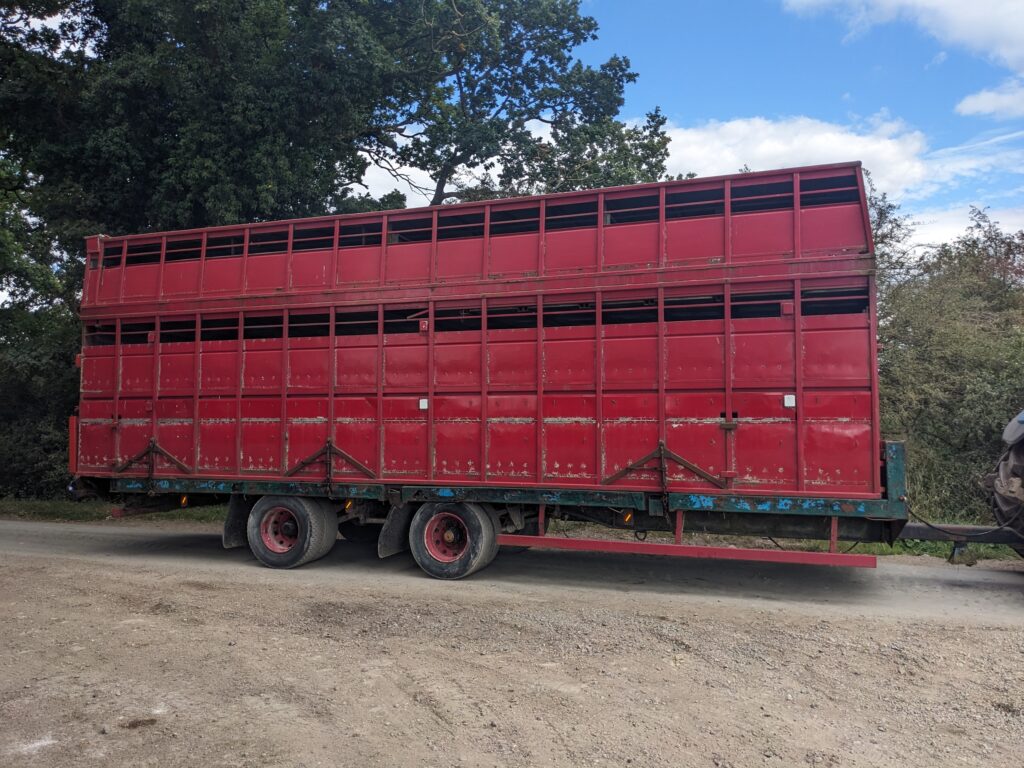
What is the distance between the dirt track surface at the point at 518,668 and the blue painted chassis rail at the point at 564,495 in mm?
895

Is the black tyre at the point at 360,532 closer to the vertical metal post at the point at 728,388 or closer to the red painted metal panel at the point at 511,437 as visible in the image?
the red painted metal panel at the point at 511,437

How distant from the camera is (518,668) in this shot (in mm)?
4797

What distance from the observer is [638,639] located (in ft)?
17.8

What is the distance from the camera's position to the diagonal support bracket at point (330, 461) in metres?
8.12

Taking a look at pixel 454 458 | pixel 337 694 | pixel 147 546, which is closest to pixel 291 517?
pixel 454 458

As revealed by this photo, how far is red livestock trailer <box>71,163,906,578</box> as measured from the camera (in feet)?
22.0

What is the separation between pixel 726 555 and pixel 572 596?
1.57 metres

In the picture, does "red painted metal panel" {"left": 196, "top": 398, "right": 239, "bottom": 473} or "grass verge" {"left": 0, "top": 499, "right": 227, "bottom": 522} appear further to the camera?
"grass verge" {"left": 0, "top": 499, "right": 227, "bottom": 522}

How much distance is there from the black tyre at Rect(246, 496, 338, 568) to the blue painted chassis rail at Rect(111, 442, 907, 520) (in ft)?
0.58

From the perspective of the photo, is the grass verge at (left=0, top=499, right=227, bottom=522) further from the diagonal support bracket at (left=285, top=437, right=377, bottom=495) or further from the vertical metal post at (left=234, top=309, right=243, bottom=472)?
the diagonal support bracket at (left=285, top=437, right=377, bottom=495)

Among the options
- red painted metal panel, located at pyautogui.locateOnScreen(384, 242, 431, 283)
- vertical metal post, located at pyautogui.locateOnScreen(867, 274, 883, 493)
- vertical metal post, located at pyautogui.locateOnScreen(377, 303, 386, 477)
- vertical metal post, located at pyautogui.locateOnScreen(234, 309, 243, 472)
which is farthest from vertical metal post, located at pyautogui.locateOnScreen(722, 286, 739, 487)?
vertical metal post, located at pyautogui.locateOnScreen(234, 309, 243, 472)

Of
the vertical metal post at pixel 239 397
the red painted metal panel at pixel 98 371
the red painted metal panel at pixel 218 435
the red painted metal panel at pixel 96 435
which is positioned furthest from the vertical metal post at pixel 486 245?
the red painted metal panel at pixel 96 435

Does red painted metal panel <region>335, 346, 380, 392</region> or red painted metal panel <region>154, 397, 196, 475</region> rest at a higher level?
red painted metal panel <region>335, 346, 380, 392</region>

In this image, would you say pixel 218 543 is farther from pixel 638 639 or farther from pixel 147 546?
pixel 638 639
